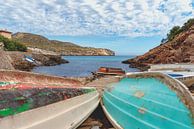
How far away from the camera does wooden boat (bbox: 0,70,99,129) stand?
404cm

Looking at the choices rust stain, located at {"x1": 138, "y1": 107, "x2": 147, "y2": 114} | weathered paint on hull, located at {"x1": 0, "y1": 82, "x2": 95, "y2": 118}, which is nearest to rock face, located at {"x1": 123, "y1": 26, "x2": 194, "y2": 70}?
rust stain, located at {"x1": 138, "y1": 107, "x2": 147, "y2": 114}

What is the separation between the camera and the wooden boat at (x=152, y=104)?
4.29m

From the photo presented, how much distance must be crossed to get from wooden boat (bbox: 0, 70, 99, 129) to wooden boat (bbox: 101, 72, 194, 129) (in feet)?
3.42

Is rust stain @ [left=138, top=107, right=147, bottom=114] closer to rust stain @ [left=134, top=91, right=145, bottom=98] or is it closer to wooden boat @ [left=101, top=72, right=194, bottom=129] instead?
wooden boat @ [left=101, top=72, right=194, bottom=129]

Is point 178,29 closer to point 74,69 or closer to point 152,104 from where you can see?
point 74,69

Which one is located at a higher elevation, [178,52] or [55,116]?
[178,52]

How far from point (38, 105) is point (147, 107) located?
81.6 inches

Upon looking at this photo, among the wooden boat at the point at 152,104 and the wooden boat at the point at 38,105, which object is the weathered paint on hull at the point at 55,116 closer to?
the wooden boat at the point at 38,105

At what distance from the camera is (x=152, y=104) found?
5105mm

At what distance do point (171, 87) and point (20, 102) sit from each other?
2.56m

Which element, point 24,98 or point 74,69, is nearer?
point 24,98

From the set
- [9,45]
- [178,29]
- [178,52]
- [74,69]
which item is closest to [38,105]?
[178,52]

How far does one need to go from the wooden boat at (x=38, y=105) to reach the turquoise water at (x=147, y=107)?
3.41 feet

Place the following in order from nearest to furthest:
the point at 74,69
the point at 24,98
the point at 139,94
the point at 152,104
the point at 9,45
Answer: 1. the point at 24,98
2. the point at 152,104
3. the point at 139,94
4. the point at 74,69
5. the point at 9,45
